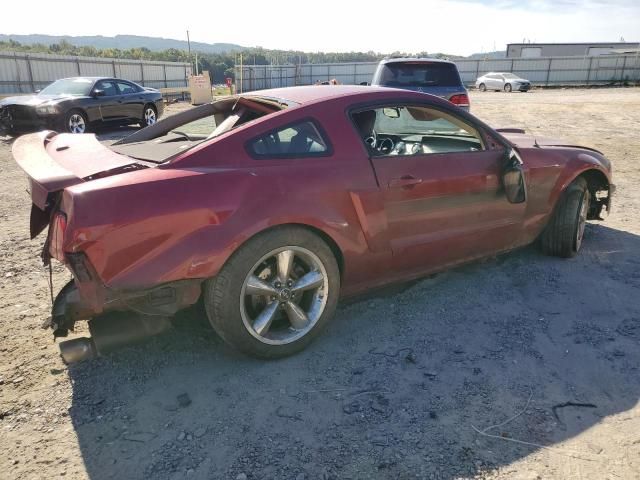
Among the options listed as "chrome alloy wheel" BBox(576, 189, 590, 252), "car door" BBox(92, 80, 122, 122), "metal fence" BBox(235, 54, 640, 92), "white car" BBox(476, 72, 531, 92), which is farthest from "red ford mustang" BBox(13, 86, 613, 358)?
"white car" BBox(476, 72, 531, 92)

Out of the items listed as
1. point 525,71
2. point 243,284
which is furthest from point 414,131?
point 525,71

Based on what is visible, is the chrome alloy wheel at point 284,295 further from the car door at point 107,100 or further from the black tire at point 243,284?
the car door at point 107,100

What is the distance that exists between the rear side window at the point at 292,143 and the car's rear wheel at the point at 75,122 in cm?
1036

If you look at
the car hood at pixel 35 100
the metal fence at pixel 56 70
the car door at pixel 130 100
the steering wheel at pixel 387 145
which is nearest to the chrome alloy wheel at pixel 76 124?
the car hood at pixel 35 100

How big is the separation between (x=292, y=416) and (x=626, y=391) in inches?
71.9

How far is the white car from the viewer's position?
33.6 metres

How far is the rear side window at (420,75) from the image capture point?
9.46 metres

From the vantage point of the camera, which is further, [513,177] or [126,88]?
[126,88]

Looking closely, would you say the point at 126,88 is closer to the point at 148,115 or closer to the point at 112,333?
the point at 148,115

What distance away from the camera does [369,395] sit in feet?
9.01

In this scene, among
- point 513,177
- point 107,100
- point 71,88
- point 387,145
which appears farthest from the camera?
point 107,100

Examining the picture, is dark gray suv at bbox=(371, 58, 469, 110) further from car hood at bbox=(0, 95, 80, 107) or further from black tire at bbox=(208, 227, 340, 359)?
car hood at bbox=(0, 95, 80, 107)

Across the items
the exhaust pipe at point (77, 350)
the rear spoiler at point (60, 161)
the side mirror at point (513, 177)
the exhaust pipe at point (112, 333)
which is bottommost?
the exhaust pipe at point (77, 350)

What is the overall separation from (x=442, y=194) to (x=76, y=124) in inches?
431
